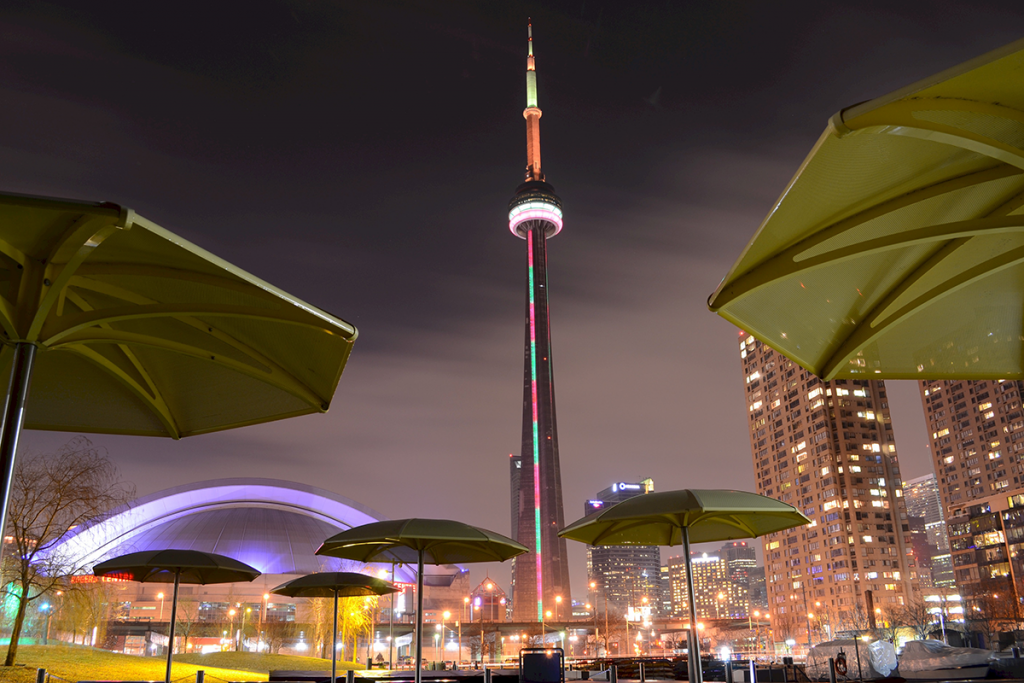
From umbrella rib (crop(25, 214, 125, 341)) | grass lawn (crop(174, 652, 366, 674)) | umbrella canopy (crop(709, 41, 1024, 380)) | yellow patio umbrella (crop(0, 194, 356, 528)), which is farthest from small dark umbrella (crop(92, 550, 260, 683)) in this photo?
grass lawn (crop(174, 652, 366, 674))

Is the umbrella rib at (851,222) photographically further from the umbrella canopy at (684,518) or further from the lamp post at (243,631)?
the lamp post at (243,631)

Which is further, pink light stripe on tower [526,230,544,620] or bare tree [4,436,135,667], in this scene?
pink light stripe on tower [526,230,544,620]

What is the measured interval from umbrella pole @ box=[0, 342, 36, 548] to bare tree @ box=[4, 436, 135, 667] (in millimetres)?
17884

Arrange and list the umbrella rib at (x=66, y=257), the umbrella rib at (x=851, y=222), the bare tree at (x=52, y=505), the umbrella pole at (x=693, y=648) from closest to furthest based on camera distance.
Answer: the umbrella rib at (x=66, y=257)
the umbrella rib at (x=851, y=222)
the umbrella pole at (x=693, y=648)
the bare tree at (x=52, y=505)

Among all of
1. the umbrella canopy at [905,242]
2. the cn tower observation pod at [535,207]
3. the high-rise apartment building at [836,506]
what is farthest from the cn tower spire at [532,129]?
the umbrella canopy at [905,242]

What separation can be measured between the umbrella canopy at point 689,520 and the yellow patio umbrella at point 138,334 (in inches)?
206

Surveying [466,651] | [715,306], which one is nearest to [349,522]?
[466,651]

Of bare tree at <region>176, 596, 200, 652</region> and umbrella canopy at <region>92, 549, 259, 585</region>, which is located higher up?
umbrella canopy at <region>92, 549, 259, 585</region>

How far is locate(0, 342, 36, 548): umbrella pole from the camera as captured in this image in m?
4.93

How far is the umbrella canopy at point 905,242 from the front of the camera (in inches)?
145

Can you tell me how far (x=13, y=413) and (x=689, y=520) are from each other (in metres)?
9.26

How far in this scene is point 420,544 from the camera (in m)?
13.2

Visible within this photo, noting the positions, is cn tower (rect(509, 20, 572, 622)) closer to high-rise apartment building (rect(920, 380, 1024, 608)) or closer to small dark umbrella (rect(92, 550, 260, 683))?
high-rise apartment building (rect(920, 380, 1024, 608))

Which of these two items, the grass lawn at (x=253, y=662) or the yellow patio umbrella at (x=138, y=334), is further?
the grass lawn at (x=253, y=662)
